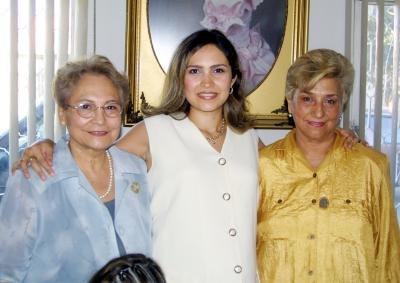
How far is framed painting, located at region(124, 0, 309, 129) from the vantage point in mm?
3076

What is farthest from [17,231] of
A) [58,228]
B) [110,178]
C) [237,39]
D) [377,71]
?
[377,71]

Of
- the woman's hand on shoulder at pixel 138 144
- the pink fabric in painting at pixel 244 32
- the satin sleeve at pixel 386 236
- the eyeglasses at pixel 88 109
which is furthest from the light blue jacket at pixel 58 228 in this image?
the pink fabric in painting at pixel 244 32

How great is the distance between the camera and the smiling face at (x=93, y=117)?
1.67 m

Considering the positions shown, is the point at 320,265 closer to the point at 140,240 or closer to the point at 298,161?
the point at 298,161

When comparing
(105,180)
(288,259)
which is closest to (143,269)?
(105,180)

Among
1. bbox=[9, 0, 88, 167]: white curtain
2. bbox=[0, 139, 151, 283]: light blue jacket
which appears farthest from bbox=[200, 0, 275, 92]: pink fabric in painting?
bbox=[0, 139, 151, 283]: light blue jacket

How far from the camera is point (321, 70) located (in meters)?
1.93

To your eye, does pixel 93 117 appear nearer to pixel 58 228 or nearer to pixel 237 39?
pixel 58 228

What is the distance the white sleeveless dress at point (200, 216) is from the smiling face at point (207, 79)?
7.6 inches

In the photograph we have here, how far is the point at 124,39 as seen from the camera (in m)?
3.09

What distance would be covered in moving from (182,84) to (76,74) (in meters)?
0.51

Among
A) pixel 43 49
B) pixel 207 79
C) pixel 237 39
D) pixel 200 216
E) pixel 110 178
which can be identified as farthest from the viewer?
pixel 237 39

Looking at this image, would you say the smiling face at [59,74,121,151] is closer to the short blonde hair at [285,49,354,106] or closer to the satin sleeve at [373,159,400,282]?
the short blonde hair at [285,49,354,106]

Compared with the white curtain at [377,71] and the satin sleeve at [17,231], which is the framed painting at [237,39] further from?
the satin sleeve at [17,231]
